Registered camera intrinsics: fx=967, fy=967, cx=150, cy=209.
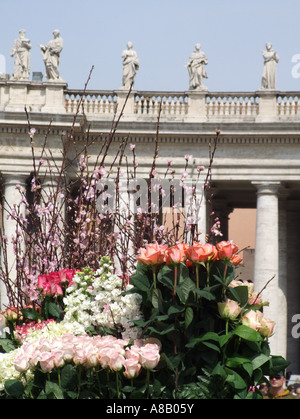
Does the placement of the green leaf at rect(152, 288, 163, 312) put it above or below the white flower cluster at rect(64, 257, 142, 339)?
above

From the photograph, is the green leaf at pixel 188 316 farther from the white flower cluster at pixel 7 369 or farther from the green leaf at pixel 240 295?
the white flower cluster at pixel 7 369

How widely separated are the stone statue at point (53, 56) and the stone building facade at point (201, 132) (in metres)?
0.68

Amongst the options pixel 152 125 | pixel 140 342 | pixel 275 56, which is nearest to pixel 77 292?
pixel 140 342

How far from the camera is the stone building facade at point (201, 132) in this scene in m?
47.5

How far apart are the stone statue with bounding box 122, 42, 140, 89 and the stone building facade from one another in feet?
2.83

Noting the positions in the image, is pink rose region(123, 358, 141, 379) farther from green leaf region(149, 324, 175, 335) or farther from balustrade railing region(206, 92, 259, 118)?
balustrade railing region(206, 92, 259, 118)

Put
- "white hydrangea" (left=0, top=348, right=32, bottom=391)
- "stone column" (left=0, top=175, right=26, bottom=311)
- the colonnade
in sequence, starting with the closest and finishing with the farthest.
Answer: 1. "white hydrangea" (left=0, top=348, right=32, bottom=391)
2. "stone column" (left=0, top=175, right=26, bottom=311)
3. the colonnade

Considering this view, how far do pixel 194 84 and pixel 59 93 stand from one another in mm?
6920

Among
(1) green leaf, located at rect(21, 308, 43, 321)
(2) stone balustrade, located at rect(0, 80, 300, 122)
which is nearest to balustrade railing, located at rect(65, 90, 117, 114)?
(2) stone balustrade, located at rect(0, 80, 300, 122)

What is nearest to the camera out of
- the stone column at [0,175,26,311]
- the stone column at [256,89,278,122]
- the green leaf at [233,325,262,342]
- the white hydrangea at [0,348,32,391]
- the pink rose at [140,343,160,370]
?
the pink rose at [140,343,160,370]

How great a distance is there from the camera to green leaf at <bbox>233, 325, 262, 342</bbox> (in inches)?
368

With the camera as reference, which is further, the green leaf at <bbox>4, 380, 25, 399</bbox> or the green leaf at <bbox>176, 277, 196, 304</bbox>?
the green leaf at <bbox>4, 380, 25, 399</bbox>

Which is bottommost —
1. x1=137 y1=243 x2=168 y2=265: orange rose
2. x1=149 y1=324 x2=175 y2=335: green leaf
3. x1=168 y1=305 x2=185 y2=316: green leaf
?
x1=149 y1=324 x2=175 y2=335: green leaf

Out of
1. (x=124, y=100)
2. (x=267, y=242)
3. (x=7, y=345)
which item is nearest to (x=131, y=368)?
(x=7, y=345)
